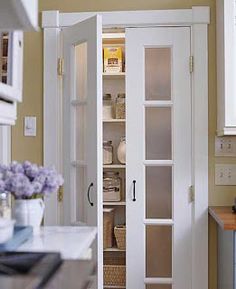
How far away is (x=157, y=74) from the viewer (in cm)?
302

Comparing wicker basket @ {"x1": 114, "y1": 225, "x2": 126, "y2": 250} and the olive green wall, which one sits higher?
the olive green wall

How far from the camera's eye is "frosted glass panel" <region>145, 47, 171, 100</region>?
301cm

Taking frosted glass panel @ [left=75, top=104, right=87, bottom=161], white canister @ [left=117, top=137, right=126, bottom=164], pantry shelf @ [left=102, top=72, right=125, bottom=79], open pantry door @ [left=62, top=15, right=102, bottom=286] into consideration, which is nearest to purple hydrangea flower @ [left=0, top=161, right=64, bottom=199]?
open pantry door @ [left=62, top=15, right=102, bottom=286]

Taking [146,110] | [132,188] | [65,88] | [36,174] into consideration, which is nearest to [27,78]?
[65,88]

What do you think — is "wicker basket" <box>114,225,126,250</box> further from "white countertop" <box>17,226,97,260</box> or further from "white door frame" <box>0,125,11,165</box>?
"white countertop" <box>17,226,97,260</box>

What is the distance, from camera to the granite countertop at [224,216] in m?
2.31

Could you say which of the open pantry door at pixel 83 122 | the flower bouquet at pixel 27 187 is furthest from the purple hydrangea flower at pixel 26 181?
the open pantry door at pixel 83 122

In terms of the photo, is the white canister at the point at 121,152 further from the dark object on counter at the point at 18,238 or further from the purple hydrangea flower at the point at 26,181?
the dark object on counter at the point at 18,238

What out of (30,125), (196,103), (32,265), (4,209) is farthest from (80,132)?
(32,265)

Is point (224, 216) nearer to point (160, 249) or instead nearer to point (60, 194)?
point (160, 249)

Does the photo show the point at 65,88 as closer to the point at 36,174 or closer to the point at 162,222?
the point at 162,222

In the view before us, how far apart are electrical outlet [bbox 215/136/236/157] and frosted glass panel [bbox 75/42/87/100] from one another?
89 cm

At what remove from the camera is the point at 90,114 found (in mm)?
2750

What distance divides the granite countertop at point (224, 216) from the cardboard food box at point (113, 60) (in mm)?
1544
